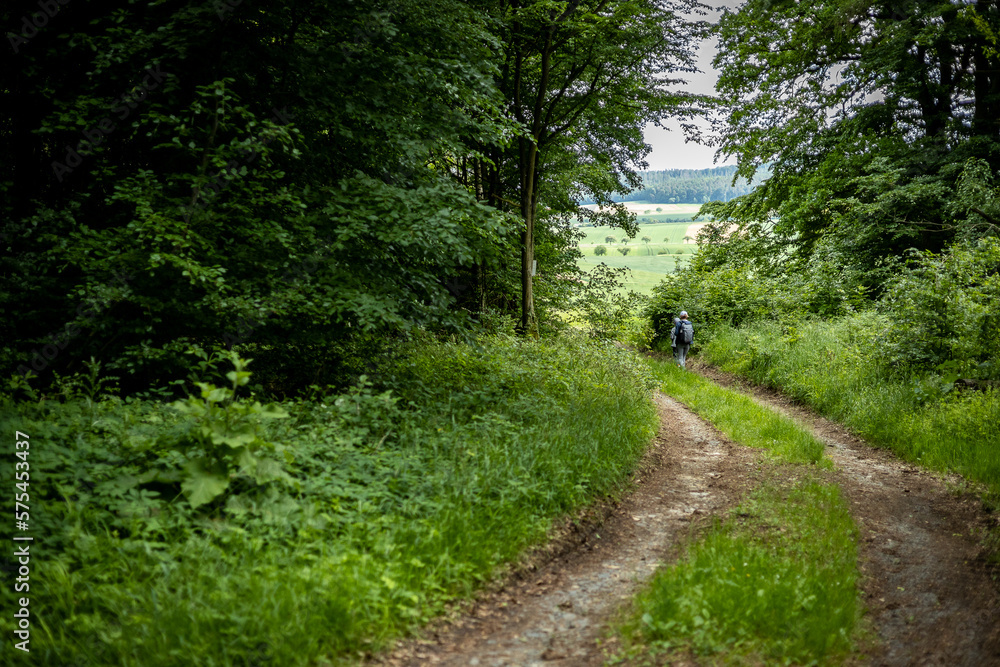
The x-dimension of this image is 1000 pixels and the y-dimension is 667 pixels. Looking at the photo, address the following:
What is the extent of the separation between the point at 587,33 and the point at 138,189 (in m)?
10.4

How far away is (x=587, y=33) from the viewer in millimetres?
13141

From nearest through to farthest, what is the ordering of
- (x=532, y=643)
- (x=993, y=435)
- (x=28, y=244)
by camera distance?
1. (x=532, y=643)
2. (x=28, y=244)
3. (x=993, y=435)

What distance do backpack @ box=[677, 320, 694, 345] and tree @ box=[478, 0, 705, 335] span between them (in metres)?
4.95

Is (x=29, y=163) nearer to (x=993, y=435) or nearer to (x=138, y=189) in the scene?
(x=138, y=189)

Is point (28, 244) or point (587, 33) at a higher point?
point (587, 33)

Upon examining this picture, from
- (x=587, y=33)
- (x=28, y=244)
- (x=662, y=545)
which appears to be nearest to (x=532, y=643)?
(x=662, y=545)

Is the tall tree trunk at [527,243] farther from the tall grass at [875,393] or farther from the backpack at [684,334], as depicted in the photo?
the tall grass at [875,393]

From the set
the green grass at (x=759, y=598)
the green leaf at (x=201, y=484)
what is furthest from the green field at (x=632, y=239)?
the green leaf at (x=201, y=484)

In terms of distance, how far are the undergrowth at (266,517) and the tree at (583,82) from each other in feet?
28.4

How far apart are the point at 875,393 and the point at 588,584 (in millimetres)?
8658

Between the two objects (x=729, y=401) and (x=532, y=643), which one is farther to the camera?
(x=729, y=401)

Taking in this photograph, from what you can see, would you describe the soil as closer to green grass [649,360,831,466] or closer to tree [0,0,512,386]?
green grass [649,360,831,466]

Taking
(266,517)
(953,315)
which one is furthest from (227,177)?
(953,315)

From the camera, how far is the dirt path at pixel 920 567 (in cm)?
402
